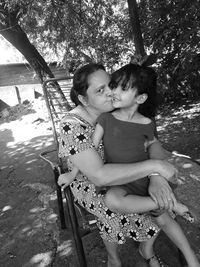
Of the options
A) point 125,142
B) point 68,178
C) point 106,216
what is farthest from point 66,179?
point 125,142

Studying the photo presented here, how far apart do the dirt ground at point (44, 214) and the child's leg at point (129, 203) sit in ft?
2.67

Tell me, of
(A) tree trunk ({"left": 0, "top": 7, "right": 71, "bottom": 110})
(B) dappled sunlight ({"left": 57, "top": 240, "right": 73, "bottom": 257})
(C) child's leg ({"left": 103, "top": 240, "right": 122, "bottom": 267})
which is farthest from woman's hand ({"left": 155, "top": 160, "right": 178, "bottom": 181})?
(A) tree trunk ({"left": 0, "top": 7, "right": 71, "bottom": 110})

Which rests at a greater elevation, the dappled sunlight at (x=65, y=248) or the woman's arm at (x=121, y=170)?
the woman's arm at (x=121, y=170)

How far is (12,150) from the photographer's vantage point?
21.1 ft

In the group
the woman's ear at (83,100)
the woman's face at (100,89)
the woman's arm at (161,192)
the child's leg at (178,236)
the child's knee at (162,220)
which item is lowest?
the child's leg at (178,236)

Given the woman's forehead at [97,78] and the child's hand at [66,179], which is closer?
the woman's forehead at [97,78]

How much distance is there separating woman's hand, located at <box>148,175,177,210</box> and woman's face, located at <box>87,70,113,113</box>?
558mm

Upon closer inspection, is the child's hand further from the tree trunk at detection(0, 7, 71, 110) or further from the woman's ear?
the tree trunk at detection(0, 7, 71, 110)

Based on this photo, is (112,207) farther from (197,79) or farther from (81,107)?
(197,79)

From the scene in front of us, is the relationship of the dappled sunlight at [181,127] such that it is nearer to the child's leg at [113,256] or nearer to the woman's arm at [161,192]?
the child's leg at [113,256]

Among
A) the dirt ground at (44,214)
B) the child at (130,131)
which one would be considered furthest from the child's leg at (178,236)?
the dirt ground at (44,214)

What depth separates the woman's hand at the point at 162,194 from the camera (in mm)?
1607

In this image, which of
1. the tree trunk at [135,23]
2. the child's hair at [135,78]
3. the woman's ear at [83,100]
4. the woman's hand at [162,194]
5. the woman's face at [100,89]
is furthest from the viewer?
the tree trunk at [135,23]

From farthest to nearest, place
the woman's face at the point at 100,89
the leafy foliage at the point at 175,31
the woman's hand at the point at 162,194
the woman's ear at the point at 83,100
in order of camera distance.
A: the leafy foliage at the point at 175,31
the woman's ear at the point at 83,100
the woman's face at the point at 100,89
the woman's hand at the point at 162,194
